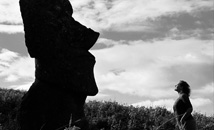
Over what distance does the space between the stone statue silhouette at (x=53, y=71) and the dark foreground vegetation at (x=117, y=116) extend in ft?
20.2

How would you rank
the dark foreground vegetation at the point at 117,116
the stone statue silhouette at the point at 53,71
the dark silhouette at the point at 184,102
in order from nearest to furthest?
1. the stone statue silhouette at the point at 53,71
2. the dark silhouette at the point at 184,102
3. the dark foreground vegetation at the point at 117,116

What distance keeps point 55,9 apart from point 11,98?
10027 millimetres

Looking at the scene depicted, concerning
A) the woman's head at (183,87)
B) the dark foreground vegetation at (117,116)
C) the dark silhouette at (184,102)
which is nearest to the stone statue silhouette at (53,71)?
the dark silhouette at (184,102)

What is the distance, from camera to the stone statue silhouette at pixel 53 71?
24.1 feet

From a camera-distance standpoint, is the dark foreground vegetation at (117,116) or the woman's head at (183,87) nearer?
the woman's head at (183,87)

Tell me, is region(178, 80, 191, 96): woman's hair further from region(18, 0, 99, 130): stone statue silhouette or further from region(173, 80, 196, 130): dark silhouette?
region(18, 0, 99, 130): stone statue silhouette

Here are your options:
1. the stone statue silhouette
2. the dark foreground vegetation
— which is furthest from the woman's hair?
the dark foreground vegetation

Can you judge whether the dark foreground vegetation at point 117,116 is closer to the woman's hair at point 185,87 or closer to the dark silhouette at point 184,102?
the dark silhouette at point 184,102

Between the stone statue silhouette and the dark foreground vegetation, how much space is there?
616 centimetres

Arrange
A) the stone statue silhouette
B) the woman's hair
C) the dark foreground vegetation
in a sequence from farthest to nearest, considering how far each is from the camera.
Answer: the dark foreground vegetation < the woman's hair < the stone statue silhouette

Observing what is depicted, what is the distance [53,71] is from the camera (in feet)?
24.2

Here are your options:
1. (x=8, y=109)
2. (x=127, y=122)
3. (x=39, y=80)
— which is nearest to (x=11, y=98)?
(x=8, y=109)

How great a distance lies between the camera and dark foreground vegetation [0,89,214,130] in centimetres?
1457

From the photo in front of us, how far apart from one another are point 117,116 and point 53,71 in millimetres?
8521
